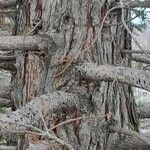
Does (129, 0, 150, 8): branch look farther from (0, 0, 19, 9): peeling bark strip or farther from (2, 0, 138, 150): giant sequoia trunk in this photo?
(0, 0, 19, 9): peeling bark strip

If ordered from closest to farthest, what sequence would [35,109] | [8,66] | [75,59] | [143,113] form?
1. [35,109]
2. [75,59]
3. [8,66]
4. [143,113]

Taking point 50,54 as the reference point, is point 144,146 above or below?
below

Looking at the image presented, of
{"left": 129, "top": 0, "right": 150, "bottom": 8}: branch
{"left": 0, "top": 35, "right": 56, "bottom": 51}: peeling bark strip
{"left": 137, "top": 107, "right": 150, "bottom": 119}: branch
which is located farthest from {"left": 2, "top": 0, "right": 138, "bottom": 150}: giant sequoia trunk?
{"left": 137, "top": 107, "right": 150, "bottom": 119}: branch

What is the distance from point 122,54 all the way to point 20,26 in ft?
1.89

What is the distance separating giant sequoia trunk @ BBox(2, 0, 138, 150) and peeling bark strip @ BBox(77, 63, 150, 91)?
0.08m

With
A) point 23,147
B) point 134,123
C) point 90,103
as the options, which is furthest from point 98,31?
point 23,147

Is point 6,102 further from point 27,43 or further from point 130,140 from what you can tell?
point 130,140

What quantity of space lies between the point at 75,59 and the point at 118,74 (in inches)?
13.7

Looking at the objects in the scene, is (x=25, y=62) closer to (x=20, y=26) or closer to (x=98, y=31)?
(x=20, y=26)

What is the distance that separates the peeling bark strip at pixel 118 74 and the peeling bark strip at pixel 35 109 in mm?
148

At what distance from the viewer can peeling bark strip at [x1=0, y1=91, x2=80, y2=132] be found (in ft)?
4.74

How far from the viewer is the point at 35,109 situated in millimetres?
1645

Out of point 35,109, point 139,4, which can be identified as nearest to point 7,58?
point 35,109

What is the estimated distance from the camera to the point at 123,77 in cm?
173
